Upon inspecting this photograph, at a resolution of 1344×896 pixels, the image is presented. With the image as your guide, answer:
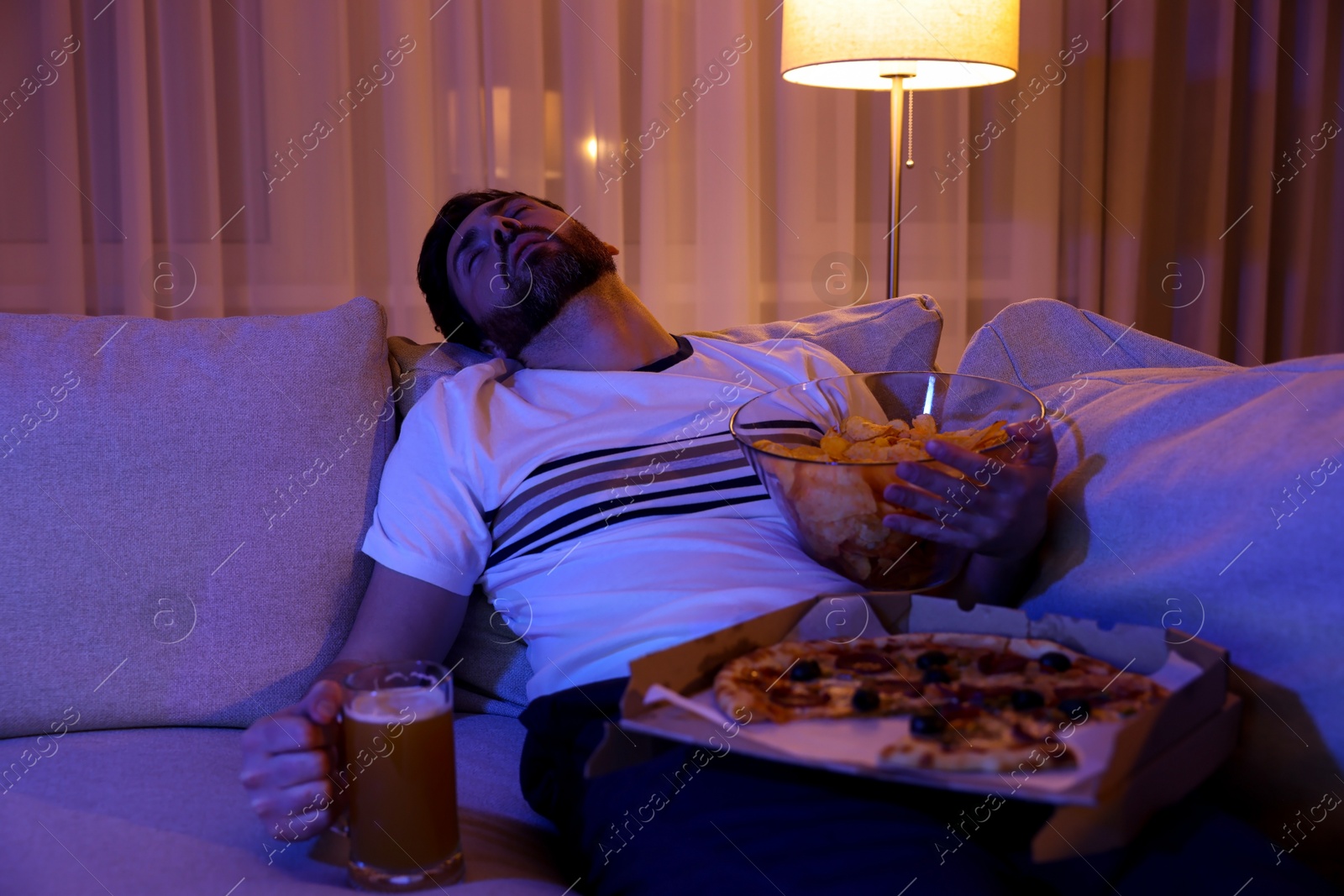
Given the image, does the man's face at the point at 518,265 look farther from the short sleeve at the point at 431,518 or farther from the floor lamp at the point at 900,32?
the floor lamp at the point at 900,32

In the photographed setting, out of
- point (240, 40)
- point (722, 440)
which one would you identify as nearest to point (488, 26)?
point (240, 40)

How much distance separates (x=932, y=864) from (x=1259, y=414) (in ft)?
1.55

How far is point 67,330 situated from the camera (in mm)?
1203

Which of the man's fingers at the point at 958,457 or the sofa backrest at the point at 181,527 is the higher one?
the man's fingers at the point at 958,457

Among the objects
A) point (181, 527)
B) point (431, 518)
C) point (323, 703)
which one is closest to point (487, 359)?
point (431, 518)

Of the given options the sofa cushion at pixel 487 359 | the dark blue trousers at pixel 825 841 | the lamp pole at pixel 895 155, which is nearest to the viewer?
the dark blue trousers at pixel 825 841

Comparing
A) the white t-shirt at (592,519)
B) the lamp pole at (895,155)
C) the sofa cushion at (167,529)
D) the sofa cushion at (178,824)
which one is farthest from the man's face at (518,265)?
the lamp pole at (895,155)

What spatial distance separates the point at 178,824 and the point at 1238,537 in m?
0.94

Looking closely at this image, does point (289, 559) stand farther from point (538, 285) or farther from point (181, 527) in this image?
point (538, 285)

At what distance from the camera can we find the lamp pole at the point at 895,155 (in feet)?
6.97

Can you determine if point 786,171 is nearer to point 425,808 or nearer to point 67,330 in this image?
point 67,330

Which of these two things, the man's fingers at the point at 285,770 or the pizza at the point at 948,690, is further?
the man's fingers at the point at 285,770

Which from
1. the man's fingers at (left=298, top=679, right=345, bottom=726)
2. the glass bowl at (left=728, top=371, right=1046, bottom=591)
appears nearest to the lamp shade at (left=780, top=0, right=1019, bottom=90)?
the glass bowl at (left=728, top=371, right=1046, bottom=591)

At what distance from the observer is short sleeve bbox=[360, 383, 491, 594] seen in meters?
1.11
